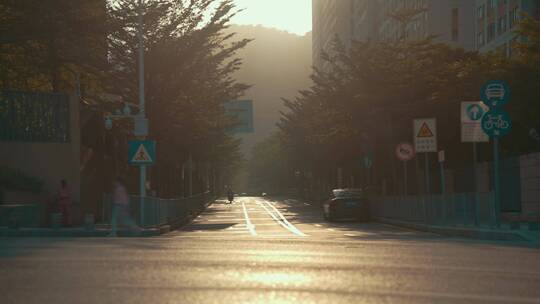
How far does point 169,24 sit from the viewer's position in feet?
131

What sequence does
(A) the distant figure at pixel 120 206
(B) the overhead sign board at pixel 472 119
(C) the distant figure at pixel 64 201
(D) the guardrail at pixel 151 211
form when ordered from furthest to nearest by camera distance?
(C) the distant figure at pixel 64 201 → (D) the guardrail at pixel 151 211 → (B) the overhead sign board at pixel 472 119 → (A) the distant figure at pixel 120 206

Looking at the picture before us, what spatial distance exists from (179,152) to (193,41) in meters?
8.07

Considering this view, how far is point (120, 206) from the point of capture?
24172 mm

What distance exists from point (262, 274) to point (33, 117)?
23.0 m

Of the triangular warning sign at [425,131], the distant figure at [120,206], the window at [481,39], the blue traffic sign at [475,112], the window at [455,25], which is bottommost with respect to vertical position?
the distant figure at [120,206]

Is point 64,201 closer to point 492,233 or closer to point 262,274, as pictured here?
point 492,233

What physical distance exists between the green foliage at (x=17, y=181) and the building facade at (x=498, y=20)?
142 ft

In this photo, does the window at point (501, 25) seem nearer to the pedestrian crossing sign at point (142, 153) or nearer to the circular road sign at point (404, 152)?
the circular road sign at point (404, 152)

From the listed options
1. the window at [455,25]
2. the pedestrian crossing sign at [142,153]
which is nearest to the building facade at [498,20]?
the window at [455,25]

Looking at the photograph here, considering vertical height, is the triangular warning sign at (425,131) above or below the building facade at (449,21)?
below

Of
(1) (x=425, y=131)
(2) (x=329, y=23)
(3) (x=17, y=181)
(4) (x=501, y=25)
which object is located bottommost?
(3) (x=17, y=181)


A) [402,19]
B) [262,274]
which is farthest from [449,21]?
[262,274]

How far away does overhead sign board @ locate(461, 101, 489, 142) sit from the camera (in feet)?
82.9

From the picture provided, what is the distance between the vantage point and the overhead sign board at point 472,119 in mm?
25266
